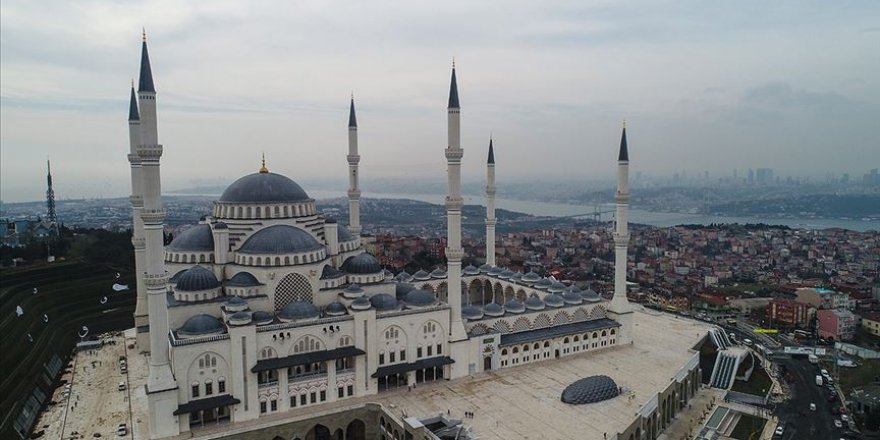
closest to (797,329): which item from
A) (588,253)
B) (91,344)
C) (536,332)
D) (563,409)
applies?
(536,332)

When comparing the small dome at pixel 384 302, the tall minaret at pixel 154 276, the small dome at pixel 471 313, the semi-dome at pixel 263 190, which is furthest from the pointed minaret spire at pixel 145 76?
the small dome at pixel 471 313

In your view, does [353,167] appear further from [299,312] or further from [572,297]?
[572,297]

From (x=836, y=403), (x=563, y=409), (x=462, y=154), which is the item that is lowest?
(x=836, y=403)

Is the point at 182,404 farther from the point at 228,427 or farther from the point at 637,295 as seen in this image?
the point at 637,295

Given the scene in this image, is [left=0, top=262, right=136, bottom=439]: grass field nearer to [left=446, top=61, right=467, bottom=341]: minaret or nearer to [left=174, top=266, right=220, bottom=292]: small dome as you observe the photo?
[left=174, top=266, right=220, bottom=292]: small dome

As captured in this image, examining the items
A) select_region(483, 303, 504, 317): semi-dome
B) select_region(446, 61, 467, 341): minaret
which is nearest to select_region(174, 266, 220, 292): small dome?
select_region(446, 61, 467, 341): minaret

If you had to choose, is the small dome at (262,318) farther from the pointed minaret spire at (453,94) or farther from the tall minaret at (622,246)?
the tall minaret at (622,246)

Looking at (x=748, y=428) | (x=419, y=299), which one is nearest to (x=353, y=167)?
(x=419, y=299)
